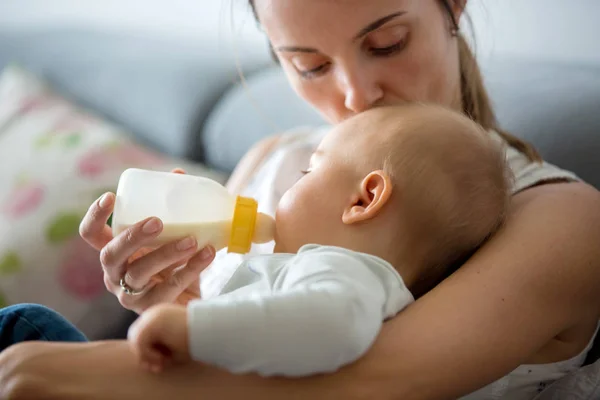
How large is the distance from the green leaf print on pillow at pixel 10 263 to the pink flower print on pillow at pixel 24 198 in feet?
0.37

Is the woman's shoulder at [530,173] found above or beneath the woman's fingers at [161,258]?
beneath

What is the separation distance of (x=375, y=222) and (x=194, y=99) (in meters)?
1.17

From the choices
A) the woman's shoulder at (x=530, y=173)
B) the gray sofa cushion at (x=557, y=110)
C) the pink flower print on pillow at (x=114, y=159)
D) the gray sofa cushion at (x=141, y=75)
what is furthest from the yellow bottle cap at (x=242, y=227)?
the gray sofa cushion at (x=141, y=75)

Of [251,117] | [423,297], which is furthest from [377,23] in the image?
[251,117]

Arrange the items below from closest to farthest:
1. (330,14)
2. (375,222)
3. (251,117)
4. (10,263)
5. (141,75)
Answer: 1. (375,222)
2. (330,14)
3. (10,263)
4. (251,117)
5. (141,75)

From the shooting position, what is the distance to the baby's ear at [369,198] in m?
0.86

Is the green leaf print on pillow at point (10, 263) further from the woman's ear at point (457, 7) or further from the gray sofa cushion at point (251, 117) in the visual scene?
the woman's ear at point (457, 7)

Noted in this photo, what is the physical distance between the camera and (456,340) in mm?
769

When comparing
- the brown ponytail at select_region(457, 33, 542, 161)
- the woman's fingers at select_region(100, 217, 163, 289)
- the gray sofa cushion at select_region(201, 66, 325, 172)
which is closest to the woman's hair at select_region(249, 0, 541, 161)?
the brown ponytail at select_region(457, 33, 542, 161)

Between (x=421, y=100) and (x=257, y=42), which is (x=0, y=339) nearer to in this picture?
(x=421, y=100)

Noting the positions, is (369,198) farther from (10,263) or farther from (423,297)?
(10,263)

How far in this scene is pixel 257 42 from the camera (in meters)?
2.16

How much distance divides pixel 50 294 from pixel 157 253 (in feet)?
2.73

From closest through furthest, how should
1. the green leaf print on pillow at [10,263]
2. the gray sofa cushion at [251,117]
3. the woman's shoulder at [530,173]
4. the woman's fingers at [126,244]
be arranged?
1. the woman's fingers at [126,244]
2. the woman's shoulder at [530,173]
3. the green leaf print on pillow at [10,263]
4. the gray sofa cushion at [251,117]
